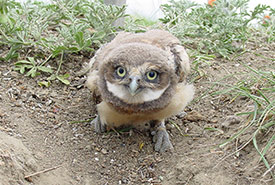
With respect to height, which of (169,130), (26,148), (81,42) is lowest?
(169,130)

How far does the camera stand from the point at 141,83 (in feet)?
11.6

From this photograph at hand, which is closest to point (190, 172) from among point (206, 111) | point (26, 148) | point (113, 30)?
point (206, 111)

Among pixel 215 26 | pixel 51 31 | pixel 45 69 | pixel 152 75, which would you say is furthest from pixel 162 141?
pixel 51 31

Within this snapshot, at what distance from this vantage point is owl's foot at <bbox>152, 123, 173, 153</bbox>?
159 inches

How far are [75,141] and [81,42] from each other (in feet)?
4.94

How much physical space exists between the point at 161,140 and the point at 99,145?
721mm

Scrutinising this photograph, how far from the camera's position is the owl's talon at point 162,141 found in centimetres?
403

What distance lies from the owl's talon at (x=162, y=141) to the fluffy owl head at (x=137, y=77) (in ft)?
1.52

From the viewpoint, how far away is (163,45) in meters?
4.16

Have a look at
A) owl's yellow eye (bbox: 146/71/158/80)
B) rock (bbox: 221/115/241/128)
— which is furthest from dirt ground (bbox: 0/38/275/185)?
owl's yellow eye (bbox: 146/71/158/80)

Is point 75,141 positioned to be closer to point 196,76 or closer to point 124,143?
point 124,143

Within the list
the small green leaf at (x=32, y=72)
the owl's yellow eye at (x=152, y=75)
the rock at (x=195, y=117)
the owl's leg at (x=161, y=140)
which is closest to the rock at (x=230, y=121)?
the rock at (x=195, y=117)

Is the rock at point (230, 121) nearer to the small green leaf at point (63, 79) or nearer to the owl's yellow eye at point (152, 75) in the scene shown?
the owl's yellow eye at point (152, 75)

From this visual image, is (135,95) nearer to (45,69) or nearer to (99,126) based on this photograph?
(99,126)
